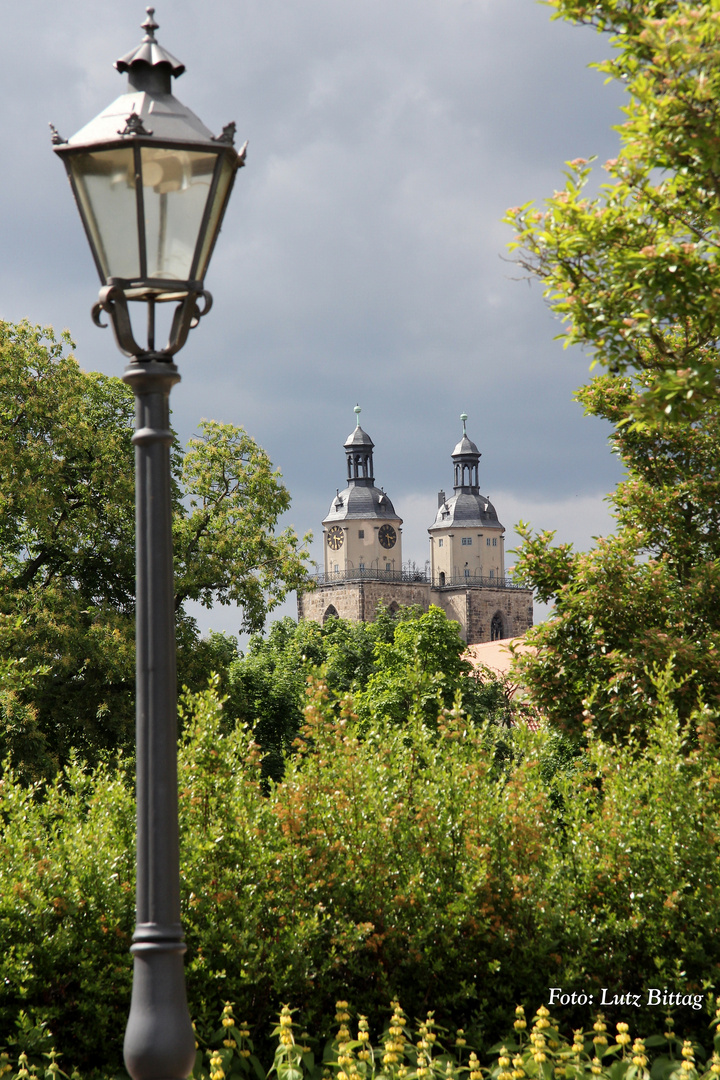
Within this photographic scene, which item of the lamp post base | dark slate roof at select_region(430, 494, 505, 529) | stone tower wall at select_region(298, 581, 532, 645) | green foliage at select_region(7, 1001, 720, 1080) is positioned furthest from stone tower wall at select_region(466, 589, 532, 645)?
the lamp post base

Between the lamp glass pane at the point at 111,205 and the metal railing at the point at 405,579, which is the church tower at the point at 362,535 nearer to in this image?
the metal railing at the point at 405,579

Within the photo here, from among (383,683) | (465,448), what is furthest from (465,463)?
(383,683)

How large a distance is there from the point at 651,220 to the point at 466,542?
369ft

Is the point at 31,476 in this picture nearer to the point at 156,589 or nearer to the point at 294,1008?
the point at 294,1008

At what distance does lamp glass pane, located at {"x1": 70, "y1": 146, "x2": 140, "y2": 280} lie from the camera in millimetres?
4207

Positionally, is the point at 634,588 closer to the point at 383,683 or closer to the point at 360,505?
the point at 383,683

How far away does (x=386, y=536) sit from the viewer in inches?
4528

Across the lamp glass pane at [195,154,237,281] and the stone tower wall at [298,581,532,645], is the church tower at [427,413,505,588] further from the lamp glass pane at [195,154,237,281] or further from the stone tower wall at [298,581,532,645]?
the lamp glass pane at [195,154,237,281]

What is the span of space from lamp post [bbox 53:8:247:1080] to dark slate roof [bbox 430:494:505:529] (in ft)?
384

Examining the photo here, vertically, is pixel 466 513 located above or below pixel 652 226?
above

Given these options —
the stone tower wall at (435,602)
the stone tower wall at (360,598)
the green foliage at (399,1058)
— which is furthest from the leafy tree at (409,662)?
the stone tower wall at (435,602)

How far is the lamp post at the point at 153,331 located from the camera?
13.3ft

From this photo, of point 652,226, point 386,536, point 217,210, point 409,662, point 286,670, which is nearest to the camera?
point 217,210

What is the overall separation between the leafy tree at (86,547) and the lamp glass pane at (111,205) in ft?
53.5
